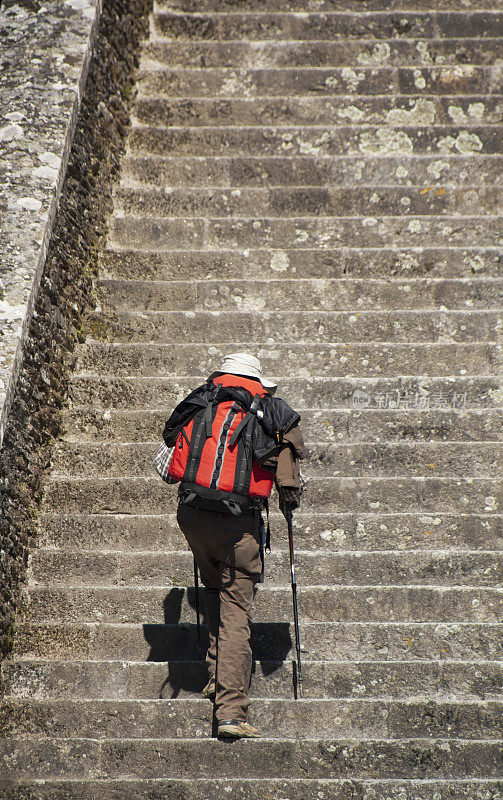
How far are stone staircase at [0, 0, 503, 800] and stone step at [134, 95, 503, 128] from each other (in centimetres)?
2

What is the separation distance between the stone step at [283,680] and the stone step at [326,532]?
0.78 metres

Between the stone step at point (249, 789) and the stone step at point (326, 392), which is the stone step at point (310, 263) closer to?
the stone step at point (326, 392)

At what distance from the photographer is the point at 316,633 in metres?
3.86

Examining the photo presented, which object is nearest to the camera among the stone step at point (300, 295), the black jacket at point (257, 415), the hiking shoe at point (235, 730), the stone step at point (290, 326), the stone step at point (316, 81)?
the hiking shoe at point (235, 730)

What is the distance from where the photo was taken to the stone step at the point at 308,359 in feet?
16.4

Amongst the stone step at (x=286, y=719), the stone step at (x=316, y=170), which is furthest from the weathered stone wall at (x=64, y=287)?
the stone step at (x=286, y=719)

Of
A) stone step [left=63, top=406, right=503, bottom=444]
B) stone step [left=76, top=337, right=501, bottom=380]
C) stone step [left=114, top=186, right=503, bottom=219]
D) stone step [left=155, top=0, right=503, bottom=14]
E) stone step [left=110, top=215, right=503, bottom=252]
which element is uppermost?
stone step [left=155, top=0, right=503, bottom=14]

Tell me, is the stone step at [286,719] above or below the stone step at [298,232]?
below

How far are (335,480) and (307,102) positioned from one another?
3.52 metres

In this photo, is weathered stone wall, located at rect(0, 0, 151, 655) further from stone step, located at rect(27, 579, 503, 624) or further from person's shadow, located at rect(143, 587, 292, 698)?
person's shadow, located at rect(143, 587, 292, 698)

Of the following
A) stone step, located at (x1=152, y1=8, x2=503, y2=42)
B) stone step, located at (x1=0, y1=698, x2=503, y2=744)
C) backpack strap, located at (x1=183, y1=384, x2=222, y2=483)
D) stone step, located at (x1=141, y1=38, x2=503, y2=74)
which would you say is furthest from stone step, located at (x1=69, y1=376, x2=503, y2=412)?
stone step, located at (x1=152, y1=8, x2=503, y2=42)

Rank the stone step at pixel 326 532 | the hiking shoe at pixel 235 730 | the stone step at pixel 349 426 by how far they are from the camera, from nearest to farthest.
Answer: the hiking shoe at pixel 235 730 < the stone step at pixel 326 532 < the stone step at pixel 349 426

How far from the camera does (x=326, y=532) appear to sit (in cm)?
435

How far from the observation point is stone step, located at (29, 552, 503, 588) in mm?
4141
